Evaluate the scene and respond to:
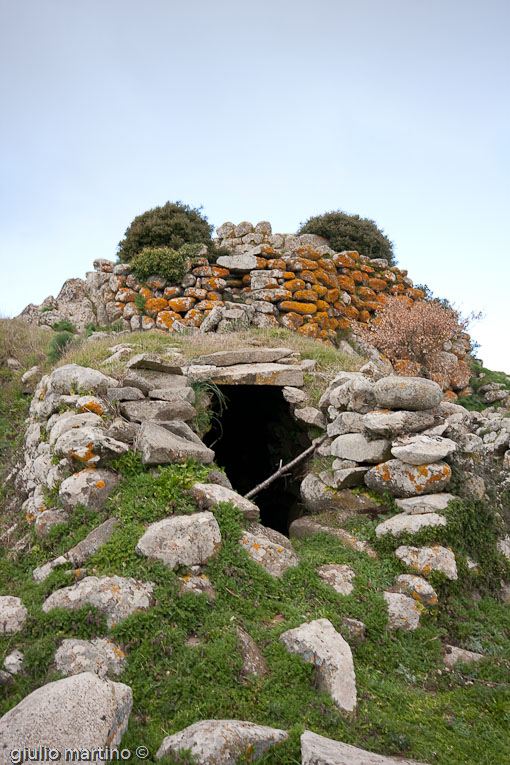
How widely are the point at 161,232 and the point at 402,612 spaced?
14.0 meters

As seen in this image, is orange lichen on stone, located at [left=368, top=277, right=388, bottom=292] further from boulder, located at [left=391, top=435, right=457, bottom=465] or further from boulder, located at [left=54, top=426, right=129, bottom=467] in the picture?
boulder, located at [left=54, top=426, right=129, bottom=467]

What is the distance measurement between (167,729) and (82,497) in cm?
264

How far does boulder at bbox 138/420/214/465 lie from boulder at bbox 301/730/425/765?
3.26 metres

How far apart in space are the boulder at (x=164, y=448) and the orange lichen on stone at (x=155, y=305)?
8365 millimetres

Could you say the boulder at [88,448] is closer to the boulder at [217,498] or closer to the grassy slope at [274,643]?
the grassy slope at [274,643]

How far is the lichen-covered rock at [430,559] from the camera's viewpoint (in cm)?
505

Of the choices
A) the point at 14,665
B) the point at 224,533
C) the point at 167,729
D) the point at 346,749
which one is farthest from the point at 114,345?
the point at 346,749

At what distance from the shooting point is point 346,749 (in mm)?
2910

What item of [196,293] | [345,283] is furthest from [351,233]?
[196,293]

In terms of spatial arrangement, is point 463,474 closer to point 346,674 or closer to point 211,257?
point 346,674

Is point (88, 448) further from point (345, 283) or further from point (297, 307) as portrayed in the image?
point (345, 283)

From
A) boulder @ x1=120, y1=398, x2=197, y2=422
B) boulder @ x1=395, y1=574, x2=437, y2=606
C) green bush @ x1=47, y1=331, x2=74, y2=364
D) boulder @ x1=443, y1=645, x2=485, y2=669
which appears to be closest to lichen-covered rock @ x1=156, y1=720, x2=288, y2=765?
boulder @ x1=443, y1=645, x2=485, y2=669

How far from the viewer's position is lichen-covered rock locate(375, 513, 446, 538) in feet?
17.7

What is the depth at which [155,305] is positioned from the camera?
14070 millimetres
